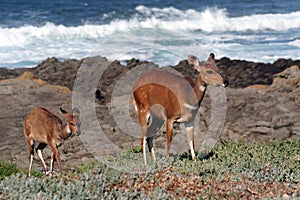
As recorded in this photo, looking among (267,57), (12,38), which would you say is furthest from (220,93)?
(12,38)

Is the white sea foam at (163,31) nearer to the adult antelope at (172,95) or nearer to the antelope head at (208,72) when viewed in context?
the adult antelope at (172,95)

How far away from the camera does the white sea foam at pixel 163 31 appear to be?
3522 cm

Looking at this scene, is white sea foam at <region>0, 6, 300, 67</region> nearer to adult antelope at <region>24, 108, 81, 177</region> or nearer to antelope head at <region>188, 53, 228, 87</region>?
adult antelope at <region>24, 108, 81, 177</region>

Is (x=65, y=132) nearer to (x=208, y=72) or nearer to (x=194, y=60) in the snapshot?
(x=194, y=60)

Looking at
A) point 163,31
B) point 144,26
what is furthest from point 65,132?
point 144,26

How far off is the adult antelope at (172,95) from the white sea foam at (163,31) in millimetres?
13724

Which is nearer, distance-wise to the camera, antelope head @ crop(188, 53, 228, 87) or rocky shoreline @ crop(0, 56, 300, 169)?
antelope head @ crop(188, 53, 228, 87)

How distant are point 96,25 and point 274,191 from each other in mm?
36825

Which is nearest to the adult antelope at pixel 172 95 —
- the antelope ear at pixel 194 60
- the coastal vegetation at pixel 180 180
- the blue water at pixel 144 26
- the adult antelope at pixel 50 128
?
the antelope ear at pixel 194 60

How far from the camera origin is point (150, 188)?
9344mm

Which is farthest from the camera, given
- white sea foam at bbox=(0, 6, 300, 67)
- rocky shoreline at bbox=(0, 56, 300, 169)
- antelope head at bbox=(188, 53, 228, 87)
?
white sea foam at bbox=(0, 6, 300, 67)

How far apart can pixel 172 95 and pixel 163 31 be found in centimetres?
2151

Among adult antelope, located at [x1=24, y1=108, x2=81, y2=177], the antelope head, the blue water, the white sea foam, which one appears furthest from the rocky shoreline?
the blue water

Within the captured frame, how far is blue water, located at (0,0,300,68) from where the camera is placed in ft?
120
